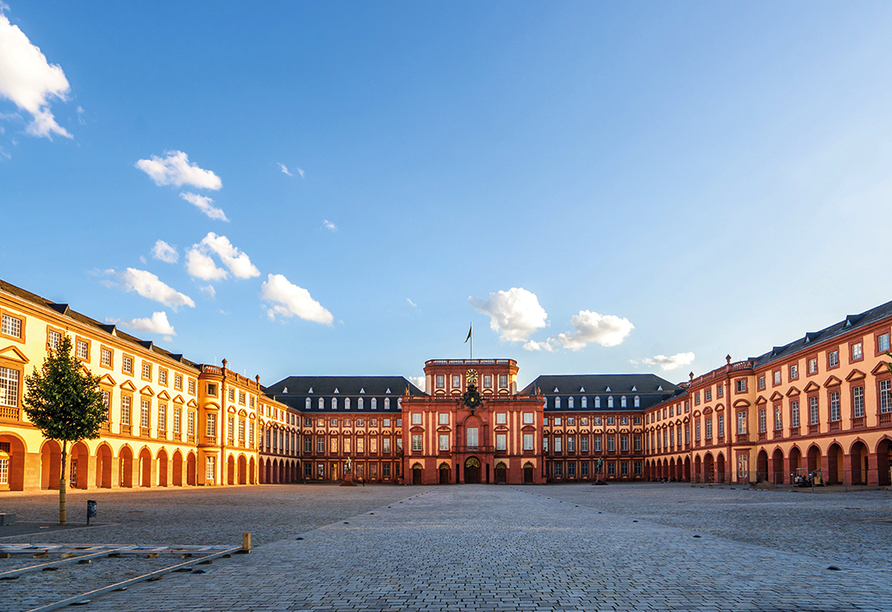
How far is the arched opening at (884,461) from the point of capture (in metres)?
46.3

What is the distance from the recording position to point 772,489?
53.5 meters

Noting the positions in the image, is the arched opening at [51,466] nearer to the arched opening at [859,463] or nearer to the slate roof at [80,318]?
the slate roof at [80,318]

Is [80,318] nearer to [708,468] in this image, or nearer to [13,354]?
[13,354]

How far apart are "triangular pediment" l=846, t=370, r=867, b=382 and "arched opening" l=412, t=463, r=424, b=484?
56.9 meters

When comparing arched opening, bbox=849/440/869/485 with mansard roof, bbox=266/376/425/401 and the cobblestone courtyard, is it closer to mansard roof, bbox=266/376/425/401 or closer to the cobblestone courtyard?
the cobblestone courtyard

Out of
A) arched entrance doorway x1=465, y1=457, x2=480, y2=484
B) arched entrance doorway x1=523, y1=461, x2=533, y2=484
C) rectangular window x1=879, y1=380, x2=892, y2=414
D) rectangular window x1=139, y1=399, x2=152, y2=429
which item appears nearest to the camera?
rectangular window x1=879, y1=380, x2=892, y2=414

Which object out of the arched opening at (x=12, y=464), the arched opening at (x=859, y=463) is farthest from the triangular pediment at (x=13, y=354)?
the arched opening at (x=859, y=463)

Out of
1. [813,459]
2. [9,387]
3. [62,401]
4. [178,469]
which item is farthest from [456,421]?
[62,401]

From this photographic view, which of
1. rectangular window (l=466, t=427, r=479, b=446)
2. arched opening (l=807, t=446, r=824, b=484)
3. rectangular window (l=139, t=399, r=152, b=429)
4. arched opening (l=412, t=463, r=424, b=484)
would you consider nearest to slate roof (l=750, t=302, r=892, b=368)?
arched opening (l=807, t=446, r=824, b=484)

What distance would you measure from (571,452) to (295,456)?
4022 cm

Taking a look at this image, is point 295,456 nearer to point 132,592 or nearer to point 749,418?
point 749,418

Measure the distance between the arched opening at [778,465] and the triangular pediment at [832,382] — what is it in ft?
32.5

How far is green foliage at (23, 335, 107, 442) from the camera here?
22.4 m

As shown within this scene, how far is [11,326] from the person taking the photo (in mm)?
41844
